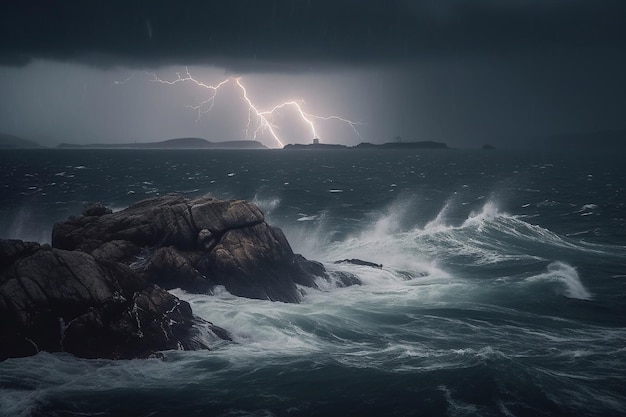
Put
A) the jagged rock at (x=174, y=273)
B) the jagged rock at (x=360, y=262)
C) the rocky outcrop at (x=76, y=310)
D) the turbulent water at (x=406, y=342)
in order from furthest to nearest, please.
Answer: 1. the jagged rock at (x=360, y=262)
2. the jagged rock at (x=174, y=273)
3. the rocky outcrop at (x=76, y=310)
4. the turbulent water at (x=406, y=342)

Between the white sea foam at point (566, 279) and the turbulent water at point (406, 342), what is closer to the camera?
the turbulent water at point (406, 342)

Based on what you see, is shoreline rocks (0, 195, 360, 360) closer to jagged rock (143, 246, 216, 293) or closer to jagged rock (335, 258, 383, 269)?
jagged rock (143, 246, 216, 293)

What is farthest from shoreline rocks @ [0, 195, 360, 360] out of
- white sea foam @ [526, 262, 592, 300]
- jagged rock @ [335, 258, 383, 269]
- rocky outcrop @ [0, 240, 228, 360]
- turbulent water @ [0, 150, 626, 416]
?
white sea foam @ [526, 262, 592, 300]

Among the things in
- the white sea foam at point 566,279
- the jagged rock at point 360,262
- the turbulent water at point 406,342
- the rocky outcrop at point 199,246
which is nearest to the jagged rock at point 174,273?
the rocky outcrop at point 199,246

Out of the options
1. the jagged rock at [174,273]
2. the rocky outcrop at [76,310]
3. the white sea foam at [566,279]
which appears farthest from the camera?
the white sea foam at [566,279]

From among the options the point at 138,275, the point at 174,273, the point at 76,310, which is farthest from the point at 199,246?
the point at 76,310

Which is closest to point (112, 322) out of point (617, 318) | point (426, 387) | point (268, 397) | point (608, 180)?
point (268, 397)

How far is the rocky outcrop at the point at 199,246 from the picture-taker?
3403cm

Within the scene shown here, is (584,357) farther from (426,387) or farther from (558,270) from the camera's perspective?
(558,270)

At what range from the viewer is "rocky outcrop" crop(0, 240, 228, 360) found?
23.2 metres

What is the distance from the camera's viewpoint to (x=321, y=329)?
97.9 ft

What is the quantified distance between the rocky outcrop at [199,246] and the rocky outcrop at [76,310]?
23.2ft

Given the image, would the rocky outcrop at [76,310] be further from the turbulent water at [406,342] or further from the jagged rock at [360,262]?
the jagged rock at [360,262]

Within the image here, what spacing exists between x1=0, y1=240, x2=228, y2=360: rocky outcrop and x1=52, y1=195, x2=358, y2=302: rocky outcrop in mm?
7076
